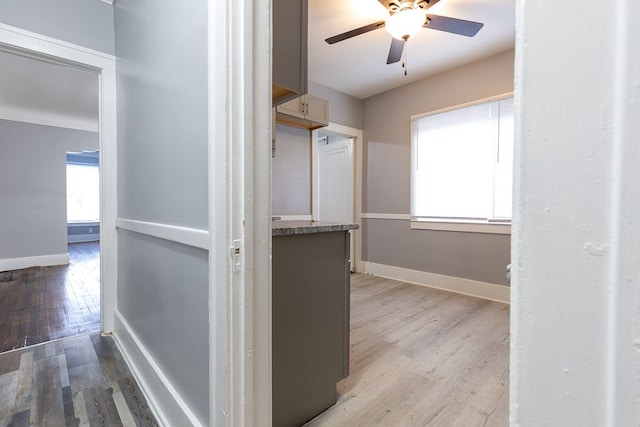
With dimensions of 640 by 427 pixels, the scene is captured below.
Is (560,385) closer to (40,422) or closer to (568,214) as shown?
(568,214)

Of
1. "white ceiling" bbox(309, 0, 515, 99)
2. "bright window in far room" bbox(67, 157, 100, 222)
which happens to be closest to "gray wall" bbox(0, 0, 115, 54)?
"white ceiling" bbox(309, 0, 515, 99)

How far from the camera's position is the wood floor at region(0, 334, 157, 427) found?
1355mm

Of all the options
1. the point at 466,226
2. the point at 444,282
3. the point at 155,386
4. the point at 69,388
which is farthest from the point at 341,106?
the point at 69,388

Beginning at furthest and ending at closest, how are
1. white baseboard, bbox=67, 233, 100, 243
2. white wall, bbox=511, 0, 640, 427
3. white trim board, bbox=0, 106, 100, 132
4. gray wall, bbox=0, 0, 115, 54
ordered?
white baseboard, bbox=67, 233, 100, 243
white trim board, bbox=0, 106, 100, 132
gray wall, bbox=0, 0, 115, 54
white wall, bbox=511, 0, 640, 427

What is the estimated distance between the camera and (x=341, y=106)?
4008mm

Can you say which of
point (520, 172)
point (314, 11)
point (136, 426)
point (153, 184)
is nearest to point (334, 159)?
point (314, 11)

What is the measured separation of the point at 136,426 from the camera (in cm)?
131

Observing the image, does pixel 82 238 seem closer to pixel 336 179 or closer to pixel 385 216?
pixel 336 179

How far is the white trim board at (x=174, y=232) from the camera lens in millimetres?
1039

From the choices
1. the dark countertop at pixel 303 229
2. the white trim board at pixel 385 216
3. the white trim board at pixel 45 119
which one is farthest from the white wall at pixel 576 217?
the white trim board at pixel 45 119

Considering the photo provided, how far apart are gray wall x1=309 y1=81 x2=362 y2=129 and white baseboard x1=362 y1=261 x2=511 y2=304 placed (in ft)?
6.77

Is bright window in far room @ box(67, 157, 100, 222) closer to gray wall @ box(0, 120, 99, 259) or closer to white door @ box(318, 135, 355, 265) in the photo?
gray wall @ box(0, 120, 99, 259)

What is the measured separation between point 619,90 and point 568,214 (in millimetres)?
114

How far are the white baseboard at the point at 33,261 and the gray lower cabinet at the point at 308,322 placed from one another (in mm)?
5309
